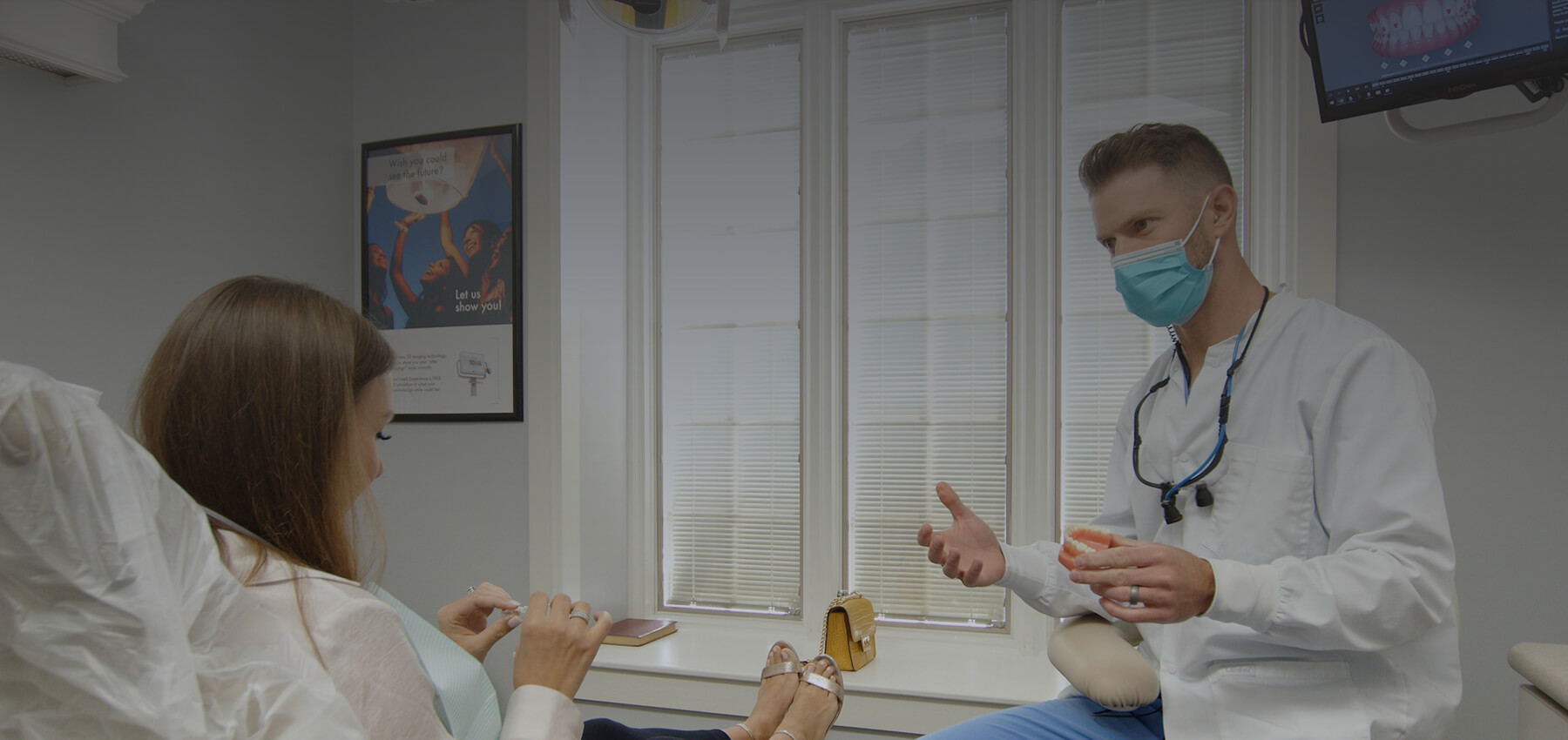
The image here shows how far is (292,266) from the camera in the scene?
2.69m

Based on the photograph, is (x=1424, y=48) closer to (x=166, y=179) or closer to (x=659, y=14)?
(x=659, y=14)

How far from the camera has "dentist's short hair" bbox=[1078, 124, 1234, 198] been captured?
1.53 metres

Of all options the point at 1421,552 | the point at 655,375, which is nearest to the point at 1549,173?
the point at 1421,552

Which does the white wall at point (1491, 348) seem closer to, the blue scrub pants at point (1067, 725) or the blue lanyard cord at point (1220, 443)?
the blue lanyard cord at point (1220, 443)

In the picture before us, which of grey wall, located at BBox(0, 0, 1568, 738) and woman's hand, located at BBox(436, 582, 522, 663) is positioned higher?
grey wall, located at BBox(0, 0, 1568, 738)

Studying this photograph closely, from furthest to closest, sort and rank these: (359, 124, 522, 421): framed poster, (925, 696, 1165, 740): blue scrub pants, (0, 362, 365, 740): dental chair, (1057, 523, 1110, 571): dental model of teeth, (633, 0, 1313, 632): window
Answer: (359, 124, 522, 421): framed poster, (633, 0, 1313, 632): window, (925, 696, 1165, 740): blue scrub pants, (1057, 523, 1110, 571): dental model of teeth, (0, 362, 365, 740): dental chair

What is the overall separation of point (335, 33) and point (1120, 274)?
2616 millimetres

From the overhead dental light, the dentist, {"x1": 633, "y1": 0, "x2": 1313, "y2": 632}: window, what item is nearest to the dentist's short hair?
the dentist

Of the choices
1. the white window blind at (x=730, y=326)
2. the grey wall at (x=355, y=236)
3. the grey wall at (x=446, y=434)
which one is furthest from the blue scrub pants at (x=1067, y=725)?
the grey wall at (x=446, y=434)

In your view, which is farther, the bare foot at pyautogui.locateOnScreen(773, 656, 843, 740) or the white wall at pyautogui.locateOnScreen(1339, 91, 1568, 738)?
the white wall at pyautogui.locateOnScreen(1339, 91, 1568, 738)

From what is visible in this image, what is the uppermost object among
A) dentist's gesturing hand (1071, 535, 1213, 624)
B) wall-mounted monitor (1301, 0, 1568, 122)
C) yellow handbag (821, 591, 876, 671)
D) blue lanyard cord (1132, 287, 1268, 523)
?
wall-mounted monitor (1301, 0, 1568, 122)

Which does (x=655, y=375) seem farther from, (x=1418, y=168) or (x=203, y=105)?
(x=1418, y=168)

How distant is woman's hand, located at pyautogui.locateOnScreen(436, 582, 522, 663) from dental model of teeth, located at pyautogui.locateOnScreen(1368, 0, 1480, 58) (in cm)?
197

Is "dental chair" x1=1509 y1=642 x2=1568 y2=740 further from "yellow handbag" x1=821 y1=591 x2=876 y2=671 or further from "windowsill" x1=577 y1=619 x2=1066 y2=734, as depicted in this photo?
"yellow handbag" x1=821 y1=591 x2=876 y2=671
